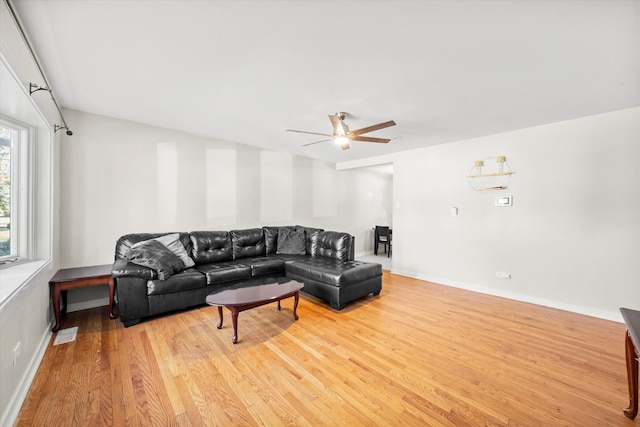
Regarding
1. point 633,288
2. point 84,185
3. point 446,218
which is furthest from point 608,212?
point 84,185

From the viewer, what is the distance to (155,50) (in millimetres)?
1952

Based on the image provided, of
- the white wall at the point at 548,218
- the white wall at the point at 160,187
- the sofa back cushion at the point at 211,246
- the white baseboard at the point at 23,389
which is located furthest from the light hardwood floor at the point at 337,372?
the white wall at the point at 160,187

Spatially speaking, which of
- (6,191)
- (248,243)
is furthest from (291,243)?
(6,191)

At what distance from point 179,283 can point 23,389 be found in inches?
55.6

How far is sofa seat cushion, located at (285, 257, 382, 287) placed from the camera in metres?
3.27

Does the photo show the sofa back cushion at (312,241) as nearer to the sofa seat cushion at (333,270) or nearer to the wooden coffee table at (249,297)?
the sofa seat cushion at (333,270)

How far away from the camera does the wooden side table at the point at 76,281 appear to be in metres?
2.63

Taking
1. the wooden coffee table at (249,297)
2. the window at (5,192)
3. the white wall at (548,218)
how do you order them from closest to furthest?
the window at (5,192), the wooden coffee table at (249,297), the white wall at (548,218)

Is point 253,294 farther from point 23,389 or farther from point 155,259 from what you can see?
point 23,389

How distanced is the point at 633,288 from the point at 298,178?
17.3 ft

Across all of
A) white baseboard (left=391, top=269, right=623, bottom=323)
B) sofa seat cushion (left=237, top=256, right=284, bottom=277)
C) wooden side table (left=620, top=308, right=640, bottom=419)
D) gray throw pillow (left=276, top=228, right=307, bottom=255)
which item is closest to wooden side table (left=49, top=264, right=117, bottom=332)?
sofa seat cushion (left=237, top=256, right=284, bottom=277)

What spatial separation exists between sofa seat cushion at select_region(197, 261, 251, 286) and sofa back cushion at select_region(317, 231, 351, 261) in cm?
133

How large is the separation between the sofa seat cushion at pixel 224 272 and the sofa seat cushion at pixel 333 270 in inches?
27.2

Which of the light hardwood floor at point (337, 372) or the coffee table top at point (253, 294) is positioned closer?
the light hardwood floor at point (337, 372)
